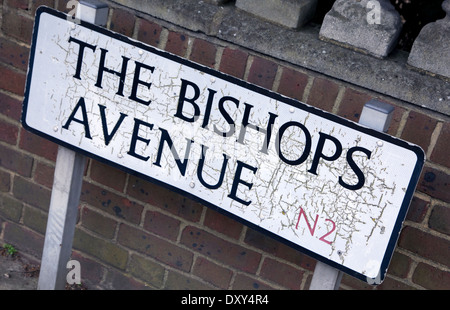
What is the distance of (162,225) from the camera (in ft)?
6.48

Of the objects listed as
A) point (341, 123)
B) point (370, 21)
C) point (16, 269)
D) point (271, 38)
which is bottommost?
point (16, 269)

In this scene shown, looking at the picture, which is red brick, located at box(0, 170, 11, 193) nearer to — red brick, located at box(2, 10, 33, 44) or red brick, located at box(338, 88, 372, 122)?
red brick, located at box(2, 10, 33, 44)

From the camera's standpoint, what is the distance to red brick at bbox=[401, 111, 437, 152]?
1545 mm

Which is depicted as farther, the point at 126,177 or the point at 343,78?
the point at 126,177

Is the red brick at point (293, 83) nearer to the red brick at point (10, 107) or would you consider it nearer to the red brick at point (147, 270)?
the red brick at point (147, 270)

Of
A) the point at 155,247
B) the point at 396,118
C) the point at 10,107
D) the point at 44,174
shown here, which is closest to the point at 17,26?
the point at 10,107

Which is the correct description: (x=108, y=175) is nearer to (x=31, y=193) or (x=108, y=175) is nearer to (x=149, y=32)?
(x=31, y=193)

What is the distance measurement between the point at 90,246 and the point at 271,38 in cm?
104

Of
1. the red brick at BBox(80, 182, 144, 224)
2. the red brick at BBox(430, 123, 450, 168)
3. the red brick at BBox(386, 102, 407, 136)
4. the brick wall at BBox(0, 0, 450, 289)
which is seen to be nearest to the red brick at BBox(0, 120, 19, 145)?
the brick wall at BBox(0, 0, 450, 289)

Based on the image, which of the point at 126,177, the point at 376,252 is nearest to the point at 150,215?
the point at 126,177

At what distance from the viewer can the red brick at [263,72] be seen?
1680mm
